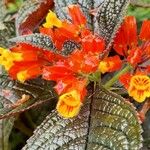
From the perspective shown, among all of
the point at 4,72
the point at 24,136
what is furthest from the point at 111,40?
the point at 24,136

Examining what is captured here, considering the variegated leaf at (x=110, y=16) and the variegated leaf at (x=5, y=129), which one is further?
the variegated leaf at (x=5, y=129)

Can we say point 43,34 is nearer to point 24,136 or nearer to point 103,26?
point 103,26

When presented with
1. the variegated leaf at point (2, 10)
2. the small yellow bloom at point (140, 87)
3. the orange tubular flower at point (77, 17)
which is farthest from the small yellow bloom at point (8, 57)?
the variegated leaf at point (2, 10)

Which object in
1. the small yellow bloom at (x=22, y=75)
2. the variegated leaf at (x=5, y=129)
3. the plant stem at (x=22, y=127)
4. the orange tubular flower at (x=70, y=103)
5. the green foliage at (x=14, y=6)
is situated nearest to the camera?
the orange tubular flower at (x=70, y=103)

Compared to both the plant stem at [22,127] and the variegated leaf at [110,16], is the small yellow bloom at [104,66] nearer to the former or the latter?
the variegated leaf at [110,16]

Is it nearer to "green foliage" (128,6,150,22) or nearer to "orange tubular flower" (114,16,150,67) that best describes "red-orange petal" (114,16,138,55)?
"orange tubular flower" (114,16,150,67)
